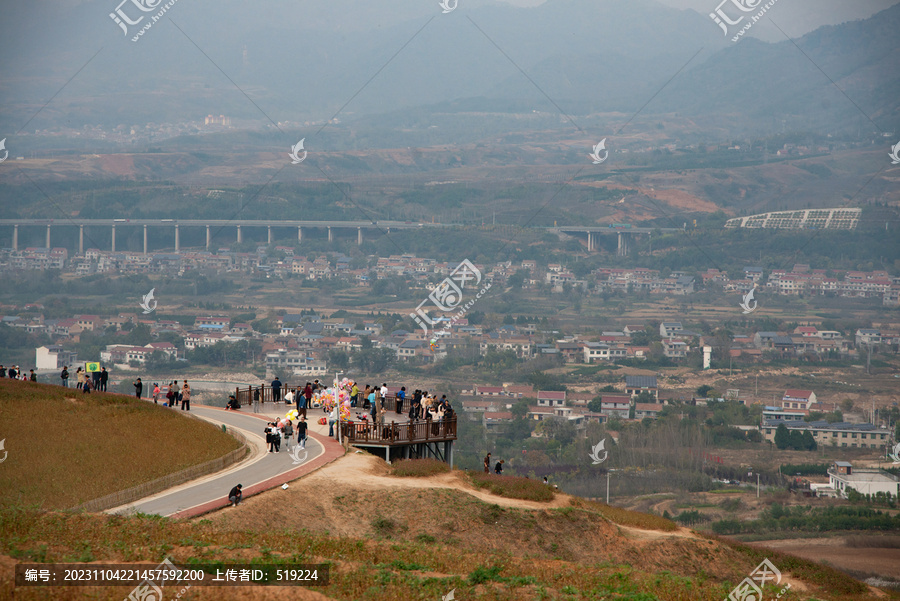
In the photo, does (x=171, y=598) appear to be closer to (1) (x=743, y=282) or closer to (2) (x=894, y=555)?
(2) (x=894, y=555)

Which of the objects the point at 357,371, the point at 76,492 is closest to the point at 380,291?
the point at 357,371

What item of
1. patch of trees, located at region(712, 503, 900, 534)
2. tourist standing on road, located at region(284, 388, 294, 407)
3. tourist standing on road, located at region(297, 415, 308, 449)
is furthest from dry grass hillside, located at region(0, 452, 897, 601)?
patch of trees, located at region(712, 503, 900, 534)

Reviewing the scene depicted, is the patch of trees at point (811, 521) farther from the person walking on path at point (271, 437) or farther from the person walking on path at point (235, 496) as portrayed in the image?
the person walking on path at point (235, 496)

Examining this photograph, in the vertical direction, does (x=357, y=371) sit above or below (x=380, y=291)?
below

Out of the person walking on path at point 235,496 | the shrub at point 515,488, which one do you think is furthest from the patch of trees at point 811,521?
the person walking on path at point 235,496

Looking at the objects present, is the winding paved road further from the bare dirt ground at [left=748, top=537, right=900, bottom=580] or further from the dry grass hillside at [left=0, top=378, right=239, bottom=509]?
the bare dirt ground at [left=748, top=537, right=900, bottom=580]
